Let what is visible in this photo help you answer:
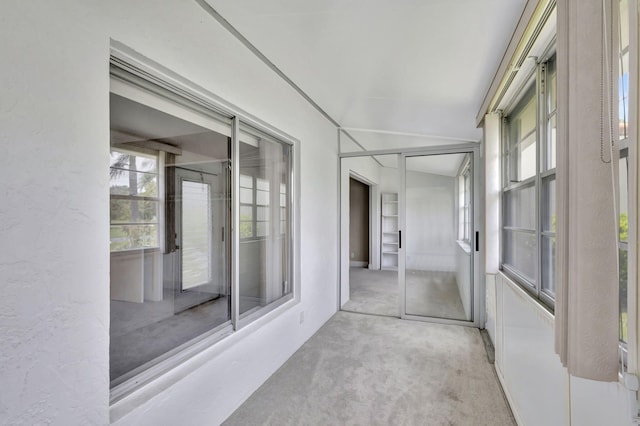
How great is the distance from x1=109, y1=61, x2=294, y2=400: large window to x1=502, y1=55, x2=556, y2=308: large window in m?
1.91

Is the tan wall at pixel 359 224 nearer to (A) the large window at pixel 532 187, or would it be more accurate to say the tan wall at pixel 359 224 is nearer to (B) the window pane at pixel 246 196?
(A) the large window at pixel 532 187

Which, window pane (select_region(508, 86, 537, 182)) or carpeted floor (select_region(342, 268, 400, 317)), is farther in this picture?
carpeted floor (select_region(342, 268, 400, 317))

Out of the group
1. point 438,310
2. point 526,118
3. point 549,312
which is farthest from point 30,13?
point 438,310

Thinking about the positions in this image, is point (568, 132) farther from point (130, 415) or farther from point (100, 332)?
point (130, 415)

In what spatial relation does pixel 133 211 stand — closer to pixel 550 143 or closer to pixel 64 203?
pixel 64 203

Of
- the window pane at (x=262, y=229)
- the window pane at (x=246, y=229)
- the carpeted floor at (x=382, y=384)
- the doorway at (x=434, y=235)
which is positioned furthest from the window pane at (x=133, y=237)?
the doorway at (x=434, y=235)

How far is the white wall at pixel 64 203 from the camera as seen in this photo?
96 cm

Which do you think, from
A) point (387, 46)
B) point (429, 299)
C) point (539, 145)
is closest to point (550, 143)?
point (539, 145)

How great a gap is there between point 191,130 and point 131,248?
79 cm

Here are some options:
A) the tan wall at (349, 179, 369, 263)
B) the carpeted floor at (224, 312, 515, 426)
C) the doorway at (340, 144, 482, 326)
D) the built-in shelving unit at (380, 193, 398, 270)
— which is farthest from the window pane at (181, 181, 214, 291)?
the tan wall at (349, 179, 369, 263)

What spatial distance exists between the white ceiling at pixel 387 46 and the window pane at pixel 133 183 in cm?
109

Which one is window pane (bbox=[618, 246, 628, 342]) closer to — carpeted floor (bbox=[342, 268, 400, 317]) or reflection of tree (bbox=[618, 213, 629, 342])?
reflection of tree (bbox=[618, 213, 629, 342])

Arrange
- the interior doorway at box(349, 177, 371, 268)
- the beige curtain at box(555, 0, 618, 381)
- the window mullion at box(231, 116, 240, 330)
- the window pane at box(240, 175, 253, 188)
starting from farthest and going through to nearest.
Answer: the interior doorway at box(349, 177, 371, 268)
the window pane at box(240, 175, 253, 188)
the window mullion at box(231, 116, 240, 330)
the beige curtain at box(555, 0, 618, 381)

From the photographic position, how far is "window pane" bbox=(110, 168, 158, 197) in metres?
1.39
